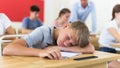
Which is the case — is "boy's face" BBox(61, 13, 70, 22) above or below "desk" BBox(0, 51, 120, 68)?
above

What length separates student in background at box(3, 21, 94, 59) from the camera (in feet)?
4.76

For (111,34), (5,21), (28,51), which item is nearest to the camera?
(28,51)

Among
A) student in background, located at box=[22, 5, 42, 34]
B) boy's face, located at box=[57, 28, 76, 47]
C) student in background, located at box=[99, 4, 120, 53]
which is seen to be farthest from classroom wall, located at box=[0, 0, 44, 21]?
→ boy's face, located at box=[57, 28, 76, 47]

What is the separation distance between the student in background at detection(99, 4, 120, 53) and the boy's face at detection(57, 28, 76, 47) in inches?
64.8

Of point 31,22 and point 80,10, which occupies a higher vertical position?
point 80,10

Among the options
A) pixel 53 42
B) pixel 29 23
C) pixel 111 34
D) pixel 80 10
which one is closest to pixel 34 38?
pixel 53 42

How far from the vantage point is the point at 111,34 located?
3.21m

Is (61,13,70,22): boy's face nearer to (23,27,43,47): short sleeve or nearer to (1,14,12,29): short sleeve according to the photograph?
(1,14,12,29): short sleeve

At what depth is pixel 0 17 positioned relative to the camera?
3682 mm

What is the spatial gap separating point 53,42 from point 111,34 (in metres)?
1.59

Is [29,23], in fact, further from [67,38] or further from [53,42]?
[67,38]

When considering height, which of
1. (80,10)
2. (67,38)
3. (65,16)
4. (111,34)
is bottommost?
(111,34)

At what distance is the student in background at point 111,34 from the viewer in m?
3.17

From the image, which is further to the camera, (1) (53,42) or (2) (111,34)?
(2) (111,34)
